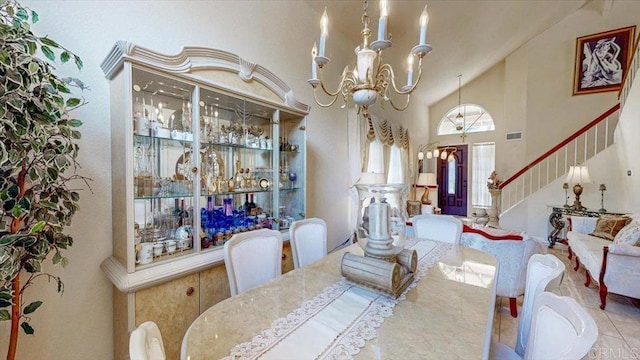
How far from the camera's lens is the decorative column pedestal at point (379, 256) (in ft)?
3.78

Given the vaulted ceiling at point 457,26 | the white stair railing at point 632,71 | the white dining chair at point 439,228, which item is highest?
the vaulted ceiling at point 457,26

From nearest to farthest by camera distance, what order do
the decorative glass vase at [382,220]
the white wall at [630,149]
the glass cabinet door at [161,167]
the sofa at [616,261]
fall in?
the decorative glass vase at [382,220], the glass cabinet door at [161,167], the sofa at [616,261], the white wall at [630,149]

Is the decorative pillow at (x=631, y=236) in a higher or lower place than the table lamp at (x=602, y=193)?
lower

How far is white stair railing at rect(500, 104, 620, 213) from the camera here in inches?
198

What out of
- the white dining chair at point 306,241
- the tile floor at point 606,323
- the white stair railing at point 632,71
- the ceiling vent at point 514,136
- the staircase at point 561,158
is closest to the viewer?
the white dining chair at point 306,241

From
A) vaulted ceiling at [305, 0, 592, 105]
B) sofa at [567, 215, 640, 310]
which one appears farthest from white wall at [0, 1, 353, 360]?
sofa at [567, 215, 640, 310]

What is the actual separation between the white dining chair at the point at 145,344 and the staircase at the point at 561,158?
679cm

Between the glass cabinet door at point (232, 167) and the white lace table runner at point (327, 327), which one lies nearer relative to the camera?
the white lace table runner at point (327, 327)

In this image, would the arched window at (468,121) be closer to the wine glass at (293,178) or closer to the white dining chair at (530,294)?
the wine glass at (293,178)

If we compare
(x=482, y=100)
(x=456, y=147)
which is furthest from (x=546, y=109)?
(x=456, y=147)

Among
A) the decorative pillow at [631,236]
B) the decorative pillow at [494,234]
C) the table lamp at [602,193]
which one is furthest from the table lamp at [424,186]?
the decorative pillow at [494,234]

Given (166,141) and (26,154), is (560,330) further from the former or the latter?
(166,141)

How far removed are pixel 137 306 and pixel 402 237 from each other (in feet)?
4.80

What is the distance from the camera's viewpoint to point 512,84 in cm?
620
